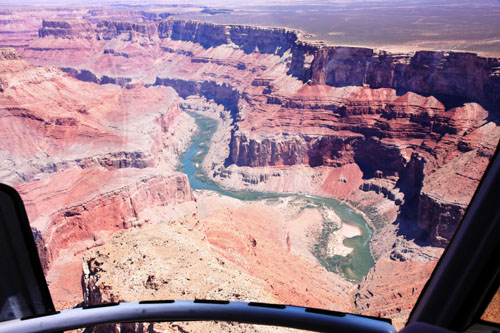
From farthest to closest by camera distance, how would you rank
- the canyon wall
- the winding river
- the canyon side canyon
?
the canyon wall < the winding river < the canyon side canyon

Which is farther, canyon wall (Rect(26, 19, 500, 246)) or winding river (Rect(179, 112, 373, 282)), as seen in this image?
canyon wall (Rect(26, 19, 500, 246))

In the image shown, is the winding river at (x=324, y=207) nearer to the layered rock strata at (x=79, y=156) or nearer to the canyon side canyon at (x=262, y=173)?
the canyon side canyon at (x=262, y=173)

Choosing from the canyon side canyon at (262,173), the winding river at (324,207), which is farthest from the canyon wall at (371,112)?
the winding river at (324,207)

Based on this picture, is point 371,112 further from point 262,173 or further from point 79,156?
point 79,156

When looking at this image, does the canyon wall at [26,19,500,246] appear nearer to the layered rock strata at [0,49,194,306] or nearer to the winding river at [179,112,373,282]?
the winding river at [179,112,373,282]

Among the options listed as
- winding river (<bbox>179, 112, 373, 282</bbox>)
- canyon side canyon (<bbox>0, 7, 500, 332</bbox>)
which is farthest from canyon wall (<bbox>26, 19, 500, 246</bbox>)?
winding river (<bbox>179, 112, 373, 282</bbox>)

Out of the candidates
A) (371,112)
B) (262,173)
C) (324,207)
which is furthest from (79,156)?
(371,112)
